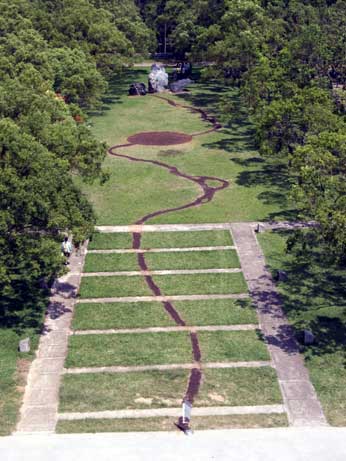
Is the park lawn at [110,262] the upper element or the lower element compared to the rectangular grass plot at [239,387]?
upper

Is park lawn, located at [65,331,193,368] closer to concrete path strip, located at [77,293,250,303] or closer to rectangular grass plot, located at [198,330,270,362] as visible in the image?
rectangular grass plot, located at [198,330,270,362]

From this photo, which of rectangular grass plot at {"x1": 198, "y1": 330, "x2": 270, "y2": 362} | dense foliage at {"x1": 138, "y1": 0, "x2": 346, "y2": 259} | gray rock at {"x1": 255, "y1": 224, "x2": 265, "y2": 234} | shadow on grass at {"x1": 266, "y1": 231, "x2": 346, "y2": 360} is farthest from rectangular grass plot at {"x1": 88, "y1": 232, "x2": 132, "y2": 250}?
rectangular grass plot at {"x1": 198, "y1": 330, "x2": 270, "y2": 362}

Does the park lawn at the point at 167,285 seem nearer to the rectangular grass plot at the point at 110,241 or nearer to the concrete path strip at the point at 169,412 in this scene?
the rectangular grass plot at the point at 110,241

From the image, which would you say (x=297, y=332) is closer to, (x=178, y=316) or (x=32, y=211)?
(x=178, y=316)

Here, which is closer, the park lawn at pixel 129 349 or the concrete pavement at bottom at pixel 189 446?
the concrete pavement at bottom at pixel 189 446

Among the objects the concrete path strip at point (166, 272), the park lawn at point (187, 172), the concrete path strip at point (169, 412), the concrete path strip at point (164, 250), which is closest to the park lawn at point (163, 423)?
the concrete path strip at point (169, 412)

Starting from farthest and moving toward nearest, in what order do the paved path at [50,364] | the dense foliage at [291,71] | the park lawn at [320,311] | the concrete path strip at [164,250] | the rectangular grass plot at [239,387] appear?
the concrete path strip at [164,250], the dense foliage at [291,71], the park lawn at [320,311], the rectangular grass plot at [239,387], the paved path at [50,364]

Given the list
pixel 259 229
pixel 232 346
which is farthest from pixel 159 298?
pixel 259 229
